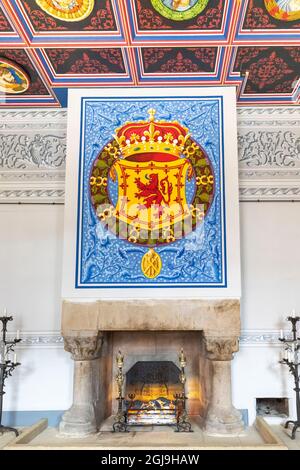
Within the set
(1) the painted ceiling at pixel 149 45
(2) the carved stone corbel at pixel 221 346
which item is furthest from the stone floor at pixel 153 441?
(1) the painted ceiling at pixel 149 45

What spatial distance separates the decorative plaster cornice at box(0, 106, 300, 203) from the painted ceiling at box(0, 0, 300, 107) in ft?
1.21

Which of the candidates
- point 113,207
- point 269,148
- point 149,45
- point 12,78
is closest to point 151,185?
point 113,207

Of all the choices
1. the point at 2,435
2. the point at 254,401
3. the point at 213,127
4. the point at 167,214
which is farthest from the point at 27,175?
the point at 254,401

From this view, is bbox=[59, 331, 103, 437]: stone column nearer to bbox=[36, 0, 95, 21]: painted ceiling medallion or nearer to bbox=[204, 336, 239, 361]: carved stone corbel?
bbox=[204, 336, 239, 361]: carved stone corbel

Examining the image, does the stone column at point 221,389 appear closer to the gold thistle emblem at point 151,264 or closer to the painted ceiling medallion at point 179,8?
the gold thistle emblem at point 151,264

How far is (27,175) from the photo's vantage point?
16.6 ft

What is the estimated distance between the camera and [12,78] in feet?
14.5

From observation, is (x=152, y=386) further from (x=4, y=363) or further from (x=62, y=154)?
(x=62, y=154)

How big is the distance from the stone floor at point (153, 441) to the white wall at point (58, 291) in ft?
1.67

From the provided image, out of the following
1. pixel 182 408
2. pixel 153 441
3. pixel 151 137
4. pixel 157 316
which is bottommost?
pixel 153 441

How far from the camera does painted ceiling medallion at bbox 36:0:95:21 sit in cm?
341

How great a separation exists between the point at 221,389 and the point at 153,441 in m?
0.79

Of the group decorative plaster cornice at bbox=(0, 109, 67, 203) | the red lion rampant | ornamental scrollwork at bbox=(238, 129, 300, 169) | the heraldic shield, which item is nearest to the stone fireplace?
the heraldic shield
